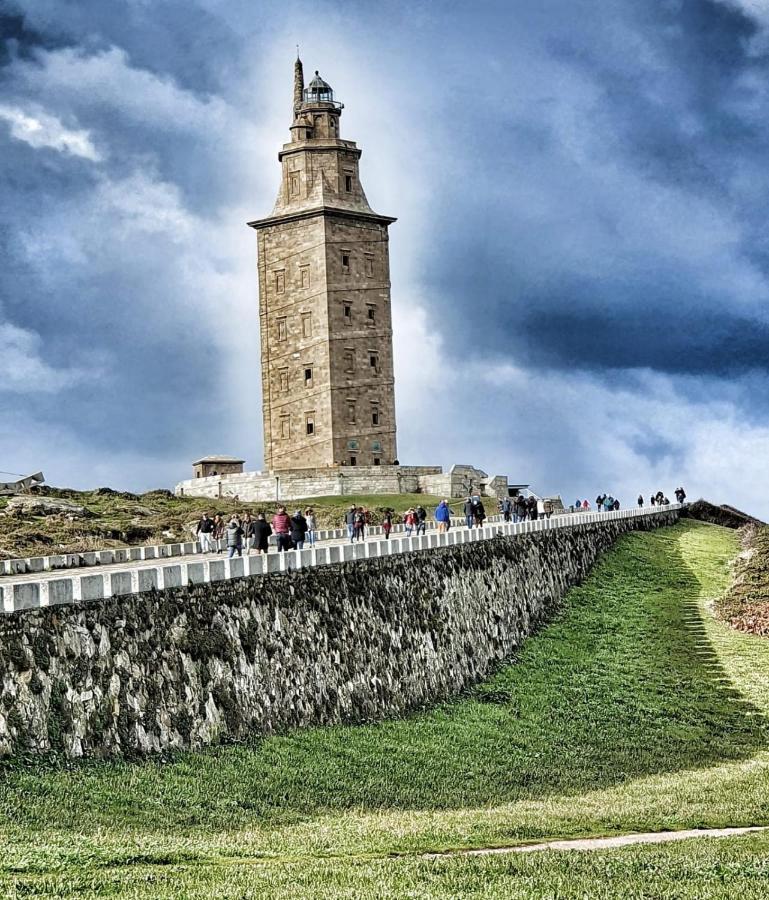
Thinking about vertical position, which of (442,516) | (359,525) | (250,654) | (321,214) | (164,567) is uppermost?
(321,214)

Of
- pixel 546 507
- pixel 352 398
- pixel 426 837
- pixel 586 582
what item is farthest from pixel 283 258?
pixel 426 837

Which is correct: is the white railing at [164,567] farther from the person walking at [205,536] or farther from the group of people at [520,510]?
the group of people at [520,510]

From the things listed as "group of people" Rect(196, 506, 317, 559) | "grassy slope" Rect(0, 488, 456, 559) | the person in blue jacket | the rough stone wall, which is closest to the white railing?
the rough stone wall

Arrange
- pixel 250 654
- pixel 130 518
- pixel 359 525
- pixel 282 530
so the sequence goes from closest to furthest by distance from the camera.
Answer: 1. pixel 250 654
2. pixel 282 530
3. pixel 359 525
4. pixel 130 518

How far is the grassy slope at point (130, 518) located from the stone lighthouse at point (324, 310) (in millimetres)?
6352

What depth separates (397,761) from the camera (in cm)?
2461

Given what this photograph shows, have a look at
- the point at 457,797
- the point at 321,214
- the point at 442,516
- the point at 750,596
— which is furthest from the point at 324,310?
the point at 457,797

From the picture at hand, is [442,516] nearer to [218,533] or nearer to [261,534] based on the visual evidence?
[218,533]

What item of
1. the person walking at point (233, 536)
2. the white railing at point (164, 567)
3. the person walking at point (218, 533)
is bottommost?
the white railing at point (164, 567)

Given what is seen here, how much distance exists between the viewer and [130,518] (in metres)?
66.0

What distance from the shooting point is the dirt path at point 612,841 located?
58.4 feet

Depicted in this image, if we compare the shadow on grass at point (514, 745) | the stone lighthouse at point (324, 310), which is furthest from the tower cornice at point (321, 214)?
the shadow on grass at point (514, 745)

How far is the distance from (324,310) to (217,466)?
11.7 meters

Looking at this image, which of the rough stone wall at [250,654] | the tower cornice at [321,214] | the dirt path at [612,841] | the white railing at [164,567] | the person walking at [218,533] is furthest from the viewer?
the tower cornice at [321,214]
